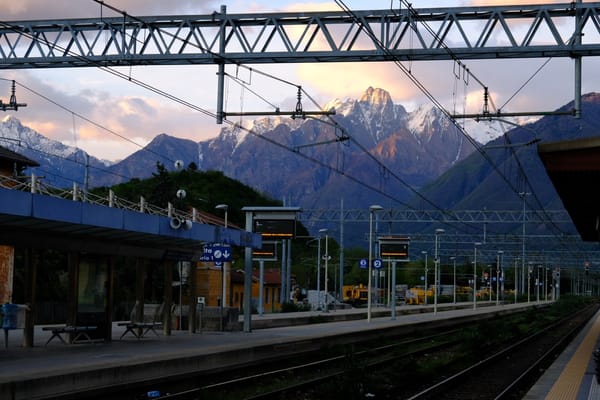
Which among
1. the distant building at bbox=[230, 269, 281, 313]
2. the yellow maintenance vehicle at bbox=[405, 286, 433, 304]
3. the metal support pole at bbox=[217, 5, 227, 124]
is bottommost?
the yellow maintenance vehicle at bbox=[405, 286, 433, 304]

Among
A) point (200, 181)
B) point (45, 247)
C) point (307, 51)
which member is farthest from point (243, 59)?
point (200, 181)

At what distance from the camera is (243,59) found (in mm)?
22906

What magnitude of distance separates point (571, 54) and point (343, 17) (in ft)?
18.4

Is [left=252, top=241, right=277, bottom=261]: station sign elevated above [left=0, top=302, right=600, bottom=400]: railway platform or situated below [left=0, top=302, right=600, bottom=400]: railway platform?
above

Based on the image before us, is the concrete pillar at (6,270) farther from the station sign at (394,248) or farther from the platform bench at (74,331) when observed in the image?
the platform bench at (74,331)

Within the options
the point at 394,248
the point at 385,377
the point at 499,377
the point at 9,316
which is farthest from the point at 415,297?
the point at 9,316

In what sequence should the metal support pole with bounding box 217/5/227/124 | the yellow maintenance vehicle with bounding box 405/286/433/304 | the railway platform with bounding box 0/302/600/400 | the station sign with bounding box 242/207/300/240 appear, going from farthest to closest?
the yellow maintenance vehicle with bounding box 405/286/433/304, the station sign with bounding box 242/207/300/240, the metal support pole with bounding box 217/5/227/124, the railway platform with bounding box 0/302/600/400

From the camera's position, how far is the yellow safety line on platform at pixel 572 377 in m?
17.9

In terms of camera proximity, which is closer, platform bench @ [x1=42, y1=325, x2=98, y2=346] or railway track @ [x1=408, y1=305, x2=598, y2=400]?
railway track @ [x1=408, y1=305, x2=598, y2=400]

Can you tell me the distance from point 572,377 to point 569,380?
78cm

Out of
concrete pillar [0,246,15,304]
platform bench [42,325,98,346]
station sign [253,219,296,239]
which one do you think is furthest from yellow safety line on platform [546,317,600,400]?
concrete pillar [0,246,15,304]

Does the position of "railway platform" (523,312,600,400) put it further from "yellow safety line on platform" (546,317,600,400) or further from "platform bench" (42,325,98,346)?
"platform bench" (42,325,98,346)

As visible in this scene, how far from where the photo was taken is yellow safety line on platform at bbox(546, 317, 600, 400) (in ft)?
58.7

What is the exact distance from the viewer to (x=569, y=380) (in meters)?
20.9
